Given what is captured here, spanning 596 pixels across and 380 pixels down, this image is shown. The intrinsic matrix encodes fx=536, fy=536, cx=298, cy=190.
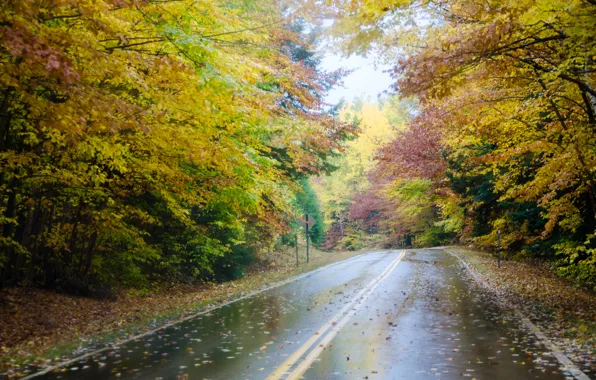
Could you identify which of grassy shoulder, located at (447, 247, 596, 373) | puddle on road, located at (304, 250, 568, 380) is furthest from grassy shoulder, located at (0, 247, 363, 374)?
grassy shoulder, located at (447, 247, 596, 373)

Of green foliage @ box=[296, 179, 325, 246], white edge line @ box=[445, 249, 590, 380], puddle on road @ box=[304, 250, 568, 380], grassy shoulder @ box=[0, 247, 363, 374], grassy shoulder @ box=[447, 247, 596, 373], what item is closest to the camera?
white edge line @ box=[445, 249, 590, 380]

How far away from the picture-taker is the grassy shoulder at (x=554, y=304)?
305 inches

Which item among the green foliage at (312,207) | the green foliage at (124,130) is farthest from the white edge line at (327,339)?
the green foliage at (312,207)

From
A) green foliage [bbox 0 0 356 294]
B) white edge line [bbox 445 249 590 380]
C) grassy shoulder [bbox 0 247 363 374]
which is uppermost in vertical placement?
green foliage [bbox 0 0 356 294]

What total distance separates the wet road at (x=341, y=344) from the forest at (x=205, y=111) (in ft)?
10.3

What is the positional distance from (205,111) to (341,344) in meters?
5.28

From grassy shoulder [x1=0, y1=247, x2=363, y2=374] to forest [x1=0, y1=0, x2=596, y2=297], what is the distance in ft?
2.94

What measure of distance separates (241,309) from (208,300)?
211 centimetres

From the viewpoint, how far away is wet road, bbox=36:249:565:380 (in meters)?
6.54

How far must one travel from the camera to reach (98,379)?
642 cm

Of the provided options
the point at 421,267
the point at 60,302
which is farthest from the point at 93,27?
the point at 421,267

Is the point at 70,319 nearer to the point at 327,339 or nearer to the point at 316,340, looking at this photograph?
the point at 316,340

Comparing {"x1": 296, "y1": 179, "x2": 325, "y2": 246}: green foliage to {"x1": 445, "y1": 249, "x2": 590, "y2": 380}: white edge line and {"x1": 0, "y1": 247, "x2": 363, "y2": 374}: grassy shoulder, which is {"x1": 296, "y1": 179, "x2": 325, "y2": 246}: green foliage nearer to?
{"x1": 0, "y1": 247, "x2": 363, "y2": 374}: grassy shoulder

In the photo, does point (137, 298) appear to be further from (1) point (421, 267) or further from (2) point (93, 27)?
(1) point (421, 267)
